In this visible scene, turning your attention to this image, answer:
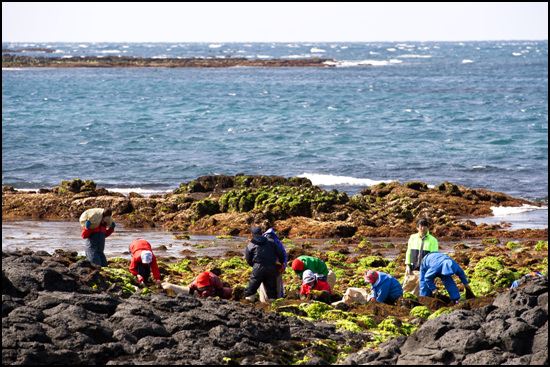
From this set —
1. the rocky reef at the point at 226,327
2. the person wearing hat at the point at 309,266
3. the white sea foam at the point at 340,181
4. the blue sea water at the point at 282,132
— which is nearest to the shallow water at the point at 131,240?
the person wearing hat at the point at 309,266

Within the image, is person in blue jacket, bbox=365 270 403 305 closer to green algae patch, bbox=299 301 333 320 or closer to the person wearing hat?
the person wearing hat

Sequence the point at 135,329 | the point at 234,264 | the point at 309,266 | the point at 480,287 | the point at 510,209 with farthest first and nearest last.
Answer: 1. the point at 510,209
2. the point at 234,264
3. the point at 480,287
4. the point at 309,266
5. the point at 135,329

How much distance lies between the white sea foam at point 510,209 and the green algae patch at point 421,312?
39.3 feet

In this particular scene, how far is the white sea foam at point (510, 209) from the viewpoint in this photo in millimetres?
20641

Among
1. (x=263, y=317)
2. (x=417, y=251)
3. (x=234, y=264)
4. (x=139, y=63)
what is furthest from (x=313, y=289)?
(x=139, y=63)

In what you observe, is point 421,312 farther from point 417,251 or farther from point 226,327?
point 226,327

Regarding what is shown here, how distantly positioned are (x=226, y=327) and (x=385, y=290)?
385cm

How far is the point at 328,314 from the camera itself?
9.39 meters

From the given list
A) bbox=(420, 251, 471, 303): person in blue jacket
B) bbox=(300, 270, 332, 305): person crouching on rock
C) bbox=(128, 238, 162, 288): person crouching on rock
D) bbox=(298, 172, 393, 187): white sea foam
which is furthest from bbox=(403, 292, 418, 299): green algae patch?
bbox=(298, 172, 393, 187): white sea foam

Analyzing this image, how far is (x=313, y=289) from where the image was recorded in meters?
10.4

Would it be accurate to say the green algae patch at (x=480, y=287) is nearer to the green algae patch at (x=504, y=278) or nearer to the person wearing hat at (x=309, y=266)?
the green algae patch at (x=504, y=278)

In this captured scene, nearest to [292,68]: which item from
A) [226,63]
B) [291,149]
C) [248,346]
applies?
[226,63]

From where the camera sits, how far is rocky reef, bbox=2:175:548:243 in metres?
18.0

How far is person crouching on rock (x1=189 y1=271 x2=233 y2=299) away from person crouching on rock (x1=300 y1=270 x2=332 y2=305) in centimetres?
137
